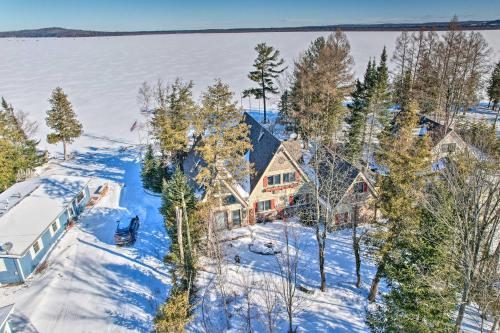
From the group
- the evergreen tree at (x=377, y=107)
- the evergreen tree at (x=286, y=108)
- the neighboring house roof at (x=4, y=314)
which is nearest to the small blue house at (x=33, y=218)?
the neighboring house roof at (x=4, y=314)

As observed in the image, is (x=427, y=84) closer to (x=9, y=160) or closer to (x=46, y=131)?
(x=9, y=160)

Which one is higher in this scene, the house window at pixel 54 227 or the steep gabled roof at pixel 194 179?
the steep gabled roof at pixel 194 179

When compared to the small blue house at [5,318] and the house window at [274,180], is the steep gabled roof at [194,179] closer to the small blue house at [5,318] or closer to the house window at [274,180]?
the house window at [274,180]

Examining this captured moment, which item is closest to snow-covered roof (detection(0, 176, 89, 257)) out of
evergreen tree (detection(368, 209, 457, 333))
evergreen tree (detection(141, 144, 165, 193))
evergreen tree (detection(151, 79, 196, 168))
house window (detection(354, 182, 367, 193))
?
evergreen tree (detection(141, 144, 165, 193))

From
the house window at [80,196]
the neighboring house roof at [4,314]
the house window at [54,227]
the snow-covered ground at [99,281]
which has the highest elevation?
the house window at [80,196]

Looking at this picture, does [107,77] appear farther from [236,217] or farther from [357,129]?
[236,217]

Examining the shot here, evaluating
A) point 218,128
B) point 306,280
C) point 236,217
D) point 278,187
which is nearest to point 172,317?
point 306,280

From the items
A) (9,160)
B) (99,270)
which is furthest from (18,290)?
(9,160)

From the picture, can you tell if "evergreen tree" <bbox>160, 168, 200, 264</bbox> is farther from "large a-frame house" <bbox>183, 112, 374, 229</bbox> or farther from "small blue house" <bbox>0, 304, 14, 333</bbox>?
"small blue house" <bbox>0, 304, 14, 333</bbox>
